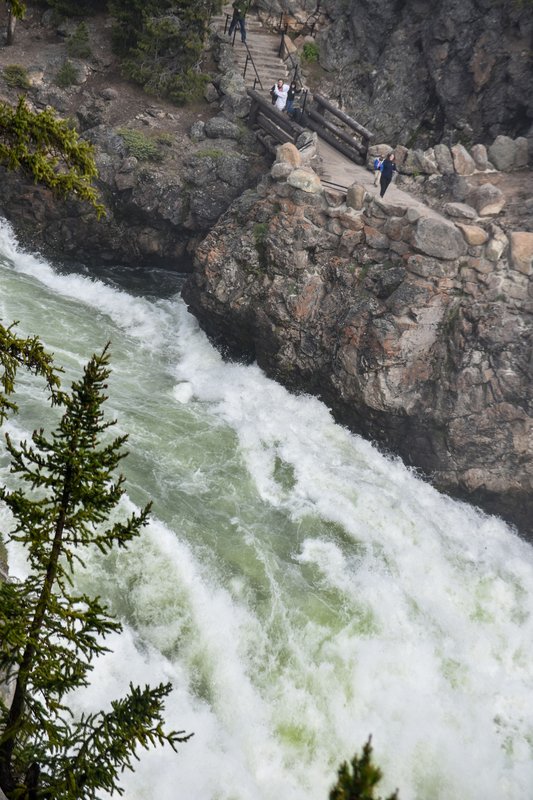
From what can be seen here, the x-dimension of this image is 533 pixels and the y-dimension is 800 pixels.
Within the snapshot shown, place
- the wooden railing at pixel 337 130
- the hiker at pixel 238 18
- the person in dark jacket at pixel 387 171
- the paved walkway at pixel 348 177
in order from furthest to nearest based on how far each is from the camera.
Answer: the hiker at pixel 238 18, the wooden railing at pixel 337 130, the paved walkway at pixel 348 177, the person in dark jacket at pixel 387 171

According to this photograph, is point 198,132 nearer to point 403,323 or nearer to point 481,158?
point 481,158

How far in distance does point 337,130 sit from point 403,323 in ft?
32.9

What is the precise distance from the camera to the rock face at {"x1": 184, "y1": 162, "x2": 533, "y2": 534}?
58.0ft

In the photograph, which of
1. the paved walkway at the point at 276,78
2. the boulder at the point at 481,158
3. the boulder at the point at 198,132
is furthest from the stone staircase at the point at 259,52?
the boulder at the point at 481,158

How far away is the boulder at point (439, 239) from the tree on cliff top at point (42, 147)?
12846mm

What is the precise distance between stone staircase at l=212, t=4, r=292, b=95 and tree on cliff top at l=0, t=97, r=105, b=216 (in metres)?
22.3

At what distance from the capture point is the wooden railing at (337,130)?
76.7 feet

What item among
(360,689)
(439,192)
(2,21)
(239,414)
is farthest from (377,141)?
(360,689)

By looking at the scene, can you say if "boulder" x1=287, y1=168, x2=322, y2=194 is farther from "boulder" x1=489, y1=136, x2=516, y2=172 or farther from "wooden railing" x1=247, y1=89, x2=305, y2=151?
"boulder" x1=489, y1=136, x2=516, y2=172

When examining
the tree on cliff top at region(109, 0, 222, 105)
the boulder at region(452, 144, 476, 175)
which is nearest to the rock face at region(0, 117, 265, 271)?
the tree on cliff top at region(109, 0, 222, 105)

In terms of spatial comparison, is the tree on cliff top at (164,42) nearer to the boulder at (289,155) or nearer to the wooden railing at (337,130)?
the wooden railing at (337,130)

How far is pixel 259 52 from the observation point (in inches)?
1142

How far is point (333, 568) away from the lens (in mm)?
14625

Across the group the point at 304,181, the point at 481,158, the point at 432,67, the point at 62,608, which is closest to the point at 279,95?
the point at 432,67
